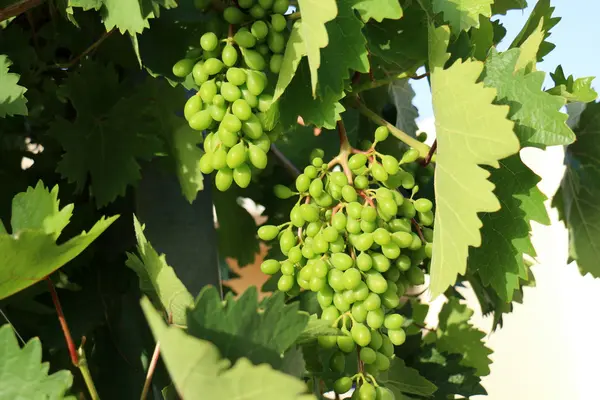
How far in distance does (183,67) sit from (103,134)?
14 centimetres

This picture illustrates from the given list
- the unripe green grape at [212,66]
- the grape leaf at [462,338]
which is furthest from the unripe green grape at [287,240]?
the grape leaf at [462,338]

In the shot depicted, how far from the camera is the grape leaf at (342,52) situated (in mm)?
341

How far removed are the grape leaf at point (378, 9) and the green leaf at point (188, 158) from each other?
16cm

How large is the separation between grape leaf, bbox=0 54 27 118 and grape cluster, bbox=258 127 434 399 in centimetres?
15

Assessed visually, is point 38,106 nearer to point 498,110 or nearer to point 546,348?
point 498,110

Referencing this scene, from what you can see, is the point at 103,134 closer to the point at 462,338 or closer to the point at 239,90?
the point at 239,90

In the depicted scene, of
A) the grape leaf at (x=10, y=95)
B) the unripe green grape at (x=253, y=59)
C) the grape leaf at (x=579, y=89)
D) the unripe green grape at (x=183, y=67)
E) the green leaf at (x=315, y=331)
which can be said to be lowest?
the green leaf at (x=315, y=331)

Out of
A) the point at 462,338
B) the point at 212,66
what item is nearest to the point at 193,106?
the point at 212,66

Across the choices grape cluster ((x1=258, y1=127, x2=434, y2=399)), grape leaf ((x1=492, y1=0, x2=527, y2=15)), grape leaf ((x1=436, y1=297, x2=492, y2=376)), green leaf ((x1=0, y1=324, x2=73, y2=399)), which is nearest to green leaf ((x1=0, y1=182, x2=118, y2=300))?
green leaf ((x1=0, y1=324, x2=73, y2=399))

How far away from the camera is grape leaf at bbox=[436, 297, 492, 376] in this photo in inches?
28.3

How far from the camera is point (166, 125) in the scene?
18.5 inches

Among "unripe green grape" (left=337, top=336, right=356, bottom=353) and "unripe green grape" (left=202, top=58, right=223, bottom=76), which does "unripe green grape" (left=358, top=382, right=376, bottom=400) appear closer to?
"unripe green grape" (left=337, top=336, right=356, bottom=353)

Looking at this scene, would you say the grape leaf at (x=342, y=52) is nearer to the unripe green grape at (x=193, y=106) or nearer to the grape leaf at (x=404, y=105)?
the unripe green grape at (x=193, y=106)

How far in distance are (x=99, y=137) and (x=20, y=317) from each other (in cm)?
15
